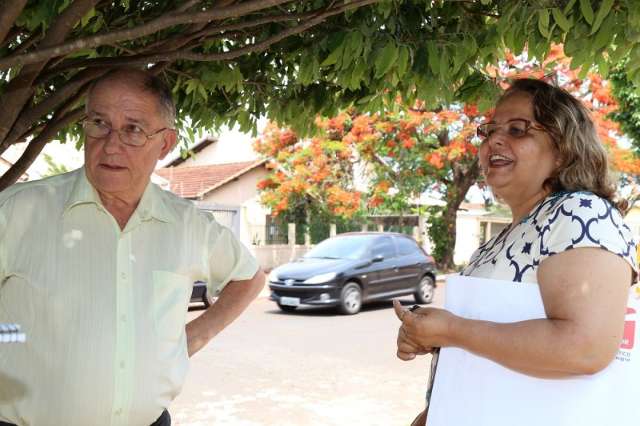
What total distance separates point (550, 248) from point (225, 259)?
123 centimetres

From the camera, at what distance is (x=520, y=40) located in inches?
95.3

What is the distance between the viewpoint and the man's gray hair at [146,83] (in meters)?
2.15

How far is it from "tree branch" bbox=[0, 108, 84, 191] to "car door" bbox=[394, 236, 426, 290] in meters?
10.3

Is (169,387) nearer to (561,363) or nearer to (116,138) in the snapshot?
(116,138)

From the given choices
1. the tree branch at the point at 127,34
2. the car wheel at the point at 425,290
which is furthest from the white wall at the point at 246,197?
the tree branch at the point at 127,34

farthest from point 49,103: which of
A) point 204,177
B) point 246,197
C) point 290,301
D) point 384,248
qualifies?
point 204,177

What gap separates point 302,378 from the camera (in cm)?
725

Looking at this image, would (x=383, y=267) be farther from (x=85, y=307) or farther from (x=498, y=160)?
(x=85, y=307)

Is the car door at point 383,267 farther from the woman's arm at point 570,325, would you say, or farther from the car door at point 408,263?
the woman's arm at point 570,325

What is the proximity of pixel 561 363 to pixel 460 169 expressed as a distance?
18677 millimetres

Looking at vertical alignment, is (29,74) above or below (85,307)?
above

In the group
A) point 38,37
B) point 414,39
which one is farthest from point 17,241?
point 414,39

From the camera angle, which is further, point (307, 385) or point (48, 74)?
point (307, 385)

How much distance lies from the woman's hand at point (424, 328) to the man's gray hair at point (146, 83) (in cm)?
106
